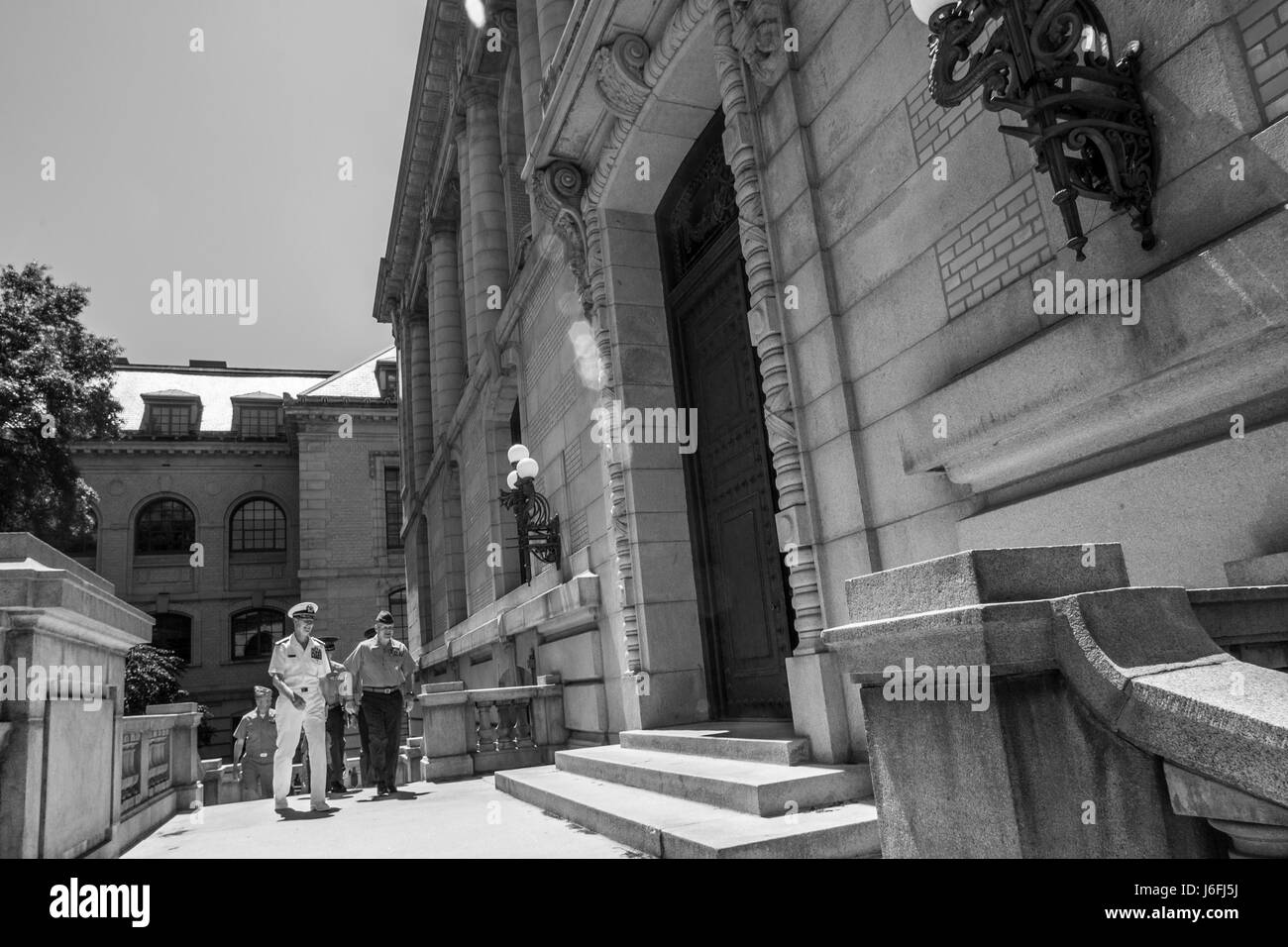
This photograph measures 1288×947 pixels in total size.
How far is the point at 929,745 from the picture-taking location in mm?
2822

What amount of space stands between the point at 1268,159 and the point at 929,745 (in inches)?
103

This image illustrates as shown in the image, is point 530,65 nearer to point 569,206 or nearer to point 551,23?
point 551,23

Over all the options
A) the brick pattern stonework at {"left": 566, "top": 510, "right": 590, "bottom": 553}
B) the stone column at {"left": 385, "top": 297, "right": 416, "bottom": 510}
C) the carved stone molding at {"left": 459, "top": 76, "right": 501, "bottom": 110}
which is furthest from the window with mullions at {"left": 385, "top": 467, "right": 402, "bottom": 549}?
the brick pattern stonework at {"left": 566, "top": 510, "right": 590, "bottom": 553}

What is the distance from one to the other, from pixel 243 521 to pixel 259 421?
5.65m

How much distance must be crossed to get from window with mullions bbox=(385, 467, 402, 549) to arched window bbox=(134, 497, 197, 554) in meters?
9.40

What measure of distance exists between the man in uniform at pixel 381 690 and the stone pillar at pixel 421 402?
1795cm

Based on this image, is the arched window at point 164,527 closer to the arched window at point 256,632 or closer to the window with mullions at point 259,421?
the arched window at point 256,632

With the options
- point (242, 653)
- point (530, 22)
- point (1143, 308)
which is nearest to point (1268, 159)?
point (1143, 308)

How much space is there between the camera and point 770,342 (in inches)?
258

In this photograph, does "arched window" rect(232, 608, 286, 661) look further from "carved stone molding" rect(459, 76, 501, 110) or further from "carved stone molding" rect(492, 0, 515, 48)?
"carved stone molding" rect(492, 0, 515, 48)

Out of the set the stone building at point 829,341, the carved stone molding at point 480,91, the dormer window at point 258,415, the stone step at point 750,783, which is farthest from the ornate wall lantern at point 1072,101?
the dormer window at point 258,415

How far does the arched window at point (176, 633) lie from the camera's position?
131 feet

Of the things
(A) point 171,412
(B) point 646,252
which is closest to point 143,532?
(A) point 171,412

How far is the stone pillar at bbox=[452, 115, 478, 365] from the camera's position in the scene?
19344 mm
